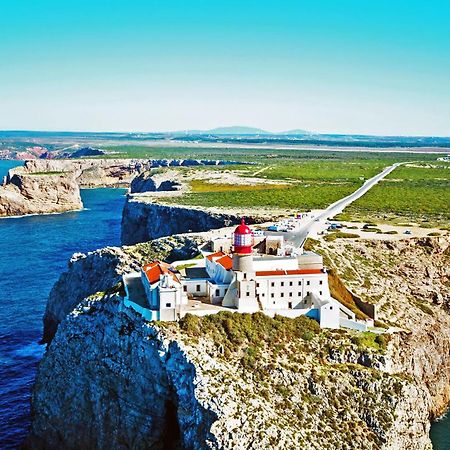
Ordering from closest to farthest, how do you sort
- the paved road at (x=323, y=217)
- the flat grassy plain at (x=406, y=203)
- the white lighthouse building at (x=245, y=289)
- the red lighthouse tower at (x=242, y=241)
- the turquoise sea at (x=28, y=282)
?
the white lighthouse building at (x=245, y=289) → the red lighthouse tower at (x=242, y=241) → the turquoise sea at (x=28, y=282) → the paved road at (x=323, y=217) → the flat grassy plain at (x=406, y=203)

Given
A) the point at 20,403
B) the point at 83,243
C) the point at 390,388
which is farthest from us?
the point at 83,243

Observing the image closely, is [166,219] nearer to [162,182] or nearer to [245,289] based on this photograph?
[245,289]

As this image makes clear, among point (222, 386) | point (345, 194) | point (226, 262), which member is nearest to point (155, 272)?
point (226, 262)

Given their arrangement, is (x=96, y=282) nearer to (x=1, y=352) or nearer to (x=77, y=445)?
(x=1, y=352)

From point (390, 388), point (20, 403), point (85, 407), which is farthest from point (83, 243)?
point (390, 388)

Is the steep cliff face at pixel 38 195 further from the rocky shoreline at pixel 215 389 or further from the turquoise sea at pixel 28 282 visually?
the rocky shoreline at pixel 215 389

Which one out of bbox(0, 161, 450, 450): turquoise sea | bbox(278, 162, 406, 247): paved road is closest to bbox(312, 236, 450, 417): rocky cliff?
bbox(278, 162, 406, 247): paved road

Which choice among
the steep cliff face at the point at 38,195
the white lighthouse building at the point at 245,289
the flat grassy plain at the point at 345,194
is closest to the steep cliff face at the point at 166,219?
the flat grassy plain at the point at 345,194

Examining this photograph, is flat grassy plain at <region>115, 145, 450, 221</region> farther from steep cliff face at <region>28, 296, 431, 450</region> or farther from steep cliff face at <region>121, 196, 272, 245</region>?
steep cliff face at <region>28, 296, 431, 450</region>
